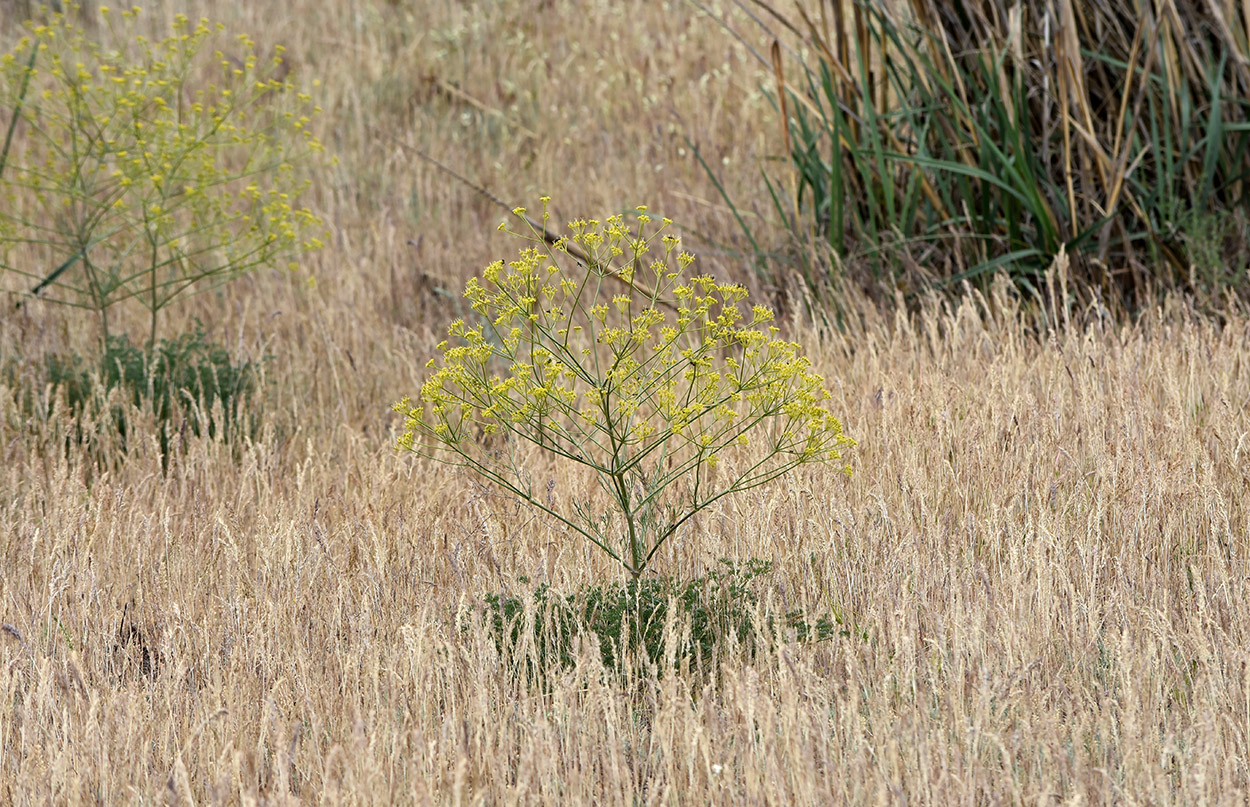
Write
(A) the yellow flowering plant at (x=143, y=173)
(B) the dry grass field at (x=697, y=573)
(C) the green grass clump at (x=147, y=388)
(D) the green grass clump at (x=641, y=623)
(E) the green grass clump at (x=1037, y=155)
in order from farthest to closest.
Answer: (E) the green grass clump at (x=1037, y=155) < (A) the yellow flowering plant at (x=143, y=173) < (C) the green grass clump at (x=147, y=388) < (D) the green grass clump at (x=641, y=623) < (B) the dry grass field at (x=697, y=573)

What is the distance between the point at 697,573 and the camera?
9.03 ft

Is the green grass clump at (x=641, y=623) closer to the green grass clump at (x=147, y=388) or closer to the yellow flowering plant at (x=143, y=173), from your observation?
the green grass clump at (x=147, y=388)

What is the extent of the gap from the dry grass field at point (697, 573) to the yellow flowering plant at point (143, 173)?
531mm

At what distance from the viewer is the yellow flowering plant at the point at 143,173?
14.0 ft

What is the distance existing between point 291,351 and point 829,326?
2205mm

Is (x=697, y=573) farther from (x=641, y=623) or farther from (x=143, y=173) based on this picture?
(x=143, y=173)

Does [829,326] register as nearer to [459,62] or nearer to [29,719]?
[29,719]

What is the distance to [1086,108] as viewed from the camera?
14.8 ft

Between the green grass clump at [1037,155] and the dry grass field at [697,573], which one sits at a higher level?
the green grass clump at [1037,155]

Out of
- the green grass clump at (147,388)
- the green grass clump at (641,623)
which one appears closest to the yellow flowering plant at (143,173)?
the green grass clump at (147,388)

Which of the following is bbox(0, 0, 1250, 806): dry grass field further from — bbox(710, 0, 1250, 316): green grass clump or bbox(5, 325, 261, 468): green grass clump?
bbox(710, 0, 1250, 316): green grass clump

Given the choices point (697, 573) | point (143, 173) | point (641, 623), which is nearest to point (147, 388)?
point (143, 173)

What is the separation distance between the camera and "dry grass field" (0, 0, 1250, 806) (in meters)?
1.92

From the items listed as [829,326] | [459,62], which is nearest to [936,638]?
[829,326]
